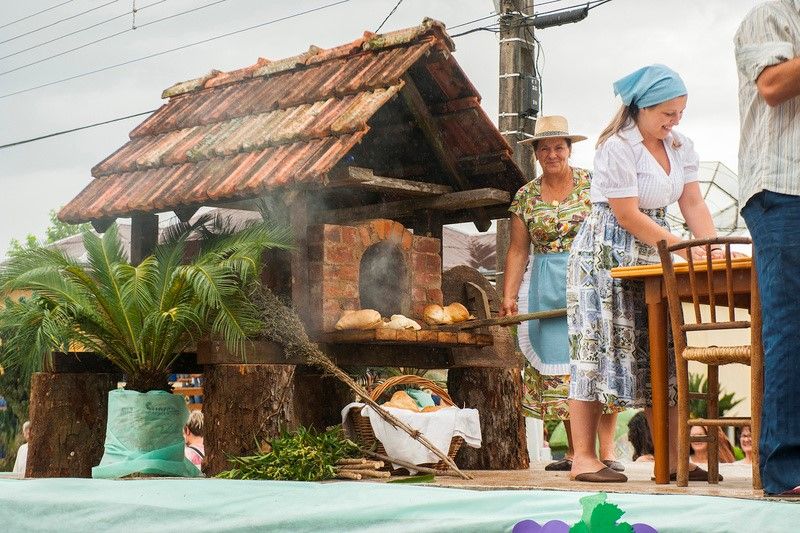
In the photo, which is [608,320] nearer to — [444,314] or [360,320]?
[360,320]

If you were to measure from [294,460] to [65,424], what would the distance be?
78.2 inches

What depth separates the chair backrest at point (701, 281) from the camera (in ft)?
16.6

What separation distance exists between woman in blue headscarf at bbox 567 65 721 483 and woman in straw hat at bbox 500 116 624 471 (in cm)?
125

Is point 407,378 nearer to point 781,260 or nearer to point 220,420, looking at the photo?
point 220,420

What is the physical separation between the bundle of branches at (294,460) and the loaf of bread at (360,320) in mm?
756

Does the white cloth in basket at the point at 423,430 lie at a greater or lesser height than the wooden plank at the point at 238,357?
lesser

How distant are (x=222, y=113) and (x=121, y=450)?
2602mm

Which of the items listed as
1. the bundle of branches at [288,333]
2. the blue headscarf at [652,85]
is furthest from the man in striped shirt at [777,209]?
the bundle of branches at [288,333]

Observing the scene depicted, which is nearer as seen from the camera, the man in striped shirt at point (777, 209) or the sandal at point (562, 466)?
the man in striped shirt at point (777, 209)

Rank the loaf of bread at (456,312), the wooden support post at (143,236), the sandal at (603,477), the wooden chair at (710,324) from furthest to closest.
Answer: the wooden support post at (143,236)
the loaf of bread at (456,312)
the sandal at (603,477)
the wooden chair at (710,324)

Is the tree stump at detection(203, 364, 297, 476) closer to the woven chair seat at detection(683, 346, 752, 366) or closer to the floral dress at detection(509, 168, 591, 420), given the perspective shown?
the floral dress at detection(509, 168, 591, 420)

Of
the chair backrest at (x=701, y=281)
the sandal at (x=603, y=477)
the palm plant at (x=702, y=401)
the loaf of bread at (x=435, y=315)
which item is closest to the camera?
the chair backrest at (x=701, y=281)

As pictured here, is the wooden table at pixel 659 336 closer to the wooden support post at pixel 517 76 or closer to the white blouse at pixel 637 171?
the white blouse at pixel 637 171

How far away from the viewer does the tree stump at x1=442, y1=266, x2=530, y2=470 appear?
798cm
